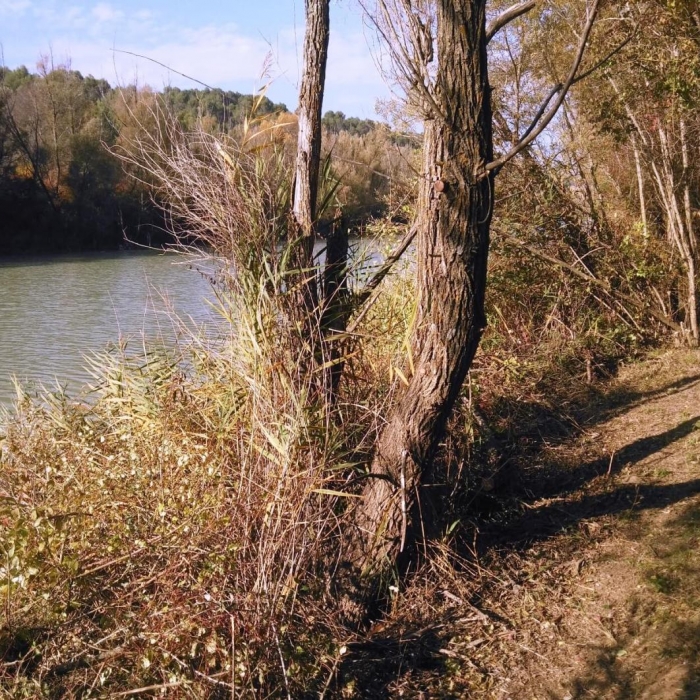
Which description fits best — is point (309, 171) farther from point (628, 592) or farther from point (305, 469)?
point (628, 592)

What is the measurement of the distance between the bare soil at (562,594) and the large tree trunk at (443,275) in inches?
18.3

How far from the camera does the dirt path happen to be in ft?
11.2

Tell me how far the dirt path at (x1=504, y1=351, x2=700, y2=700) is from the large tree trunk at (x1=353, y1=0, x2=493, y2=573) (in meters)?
0.92

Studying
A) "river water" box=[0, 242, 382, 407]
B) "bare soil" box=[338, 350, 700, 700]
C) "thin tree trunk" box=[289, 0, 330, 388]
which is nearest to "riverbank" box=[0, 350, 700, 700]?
"bare soil" box=[338, 350, 700, 700]

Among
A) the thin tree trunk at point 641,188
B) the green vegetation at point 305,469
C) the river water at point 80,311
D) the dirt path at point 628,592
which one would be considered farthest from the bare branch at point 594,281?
the river water at point 80,311

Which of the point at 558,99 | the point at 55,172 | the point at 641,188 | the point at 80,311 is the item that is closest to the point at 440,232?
the point at 558,99

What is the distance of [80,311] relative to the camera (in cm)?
1672

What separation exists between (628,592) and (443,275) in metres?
1.89

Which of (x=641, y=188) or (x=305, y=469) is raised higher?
(x=641, y=188)

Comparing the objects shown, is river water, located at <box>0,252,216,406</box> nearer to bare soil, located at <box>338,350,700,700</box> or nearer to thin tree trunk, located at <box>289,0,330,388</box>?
thin tree trunk, located at <box>289,0,330,388</box>

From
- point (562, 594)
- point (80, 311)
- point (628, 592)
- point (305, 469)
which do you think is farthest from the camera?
point (80, 311)

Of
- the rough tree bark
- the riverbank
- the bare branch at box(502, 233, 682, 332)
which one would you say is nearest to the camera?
the riverbank

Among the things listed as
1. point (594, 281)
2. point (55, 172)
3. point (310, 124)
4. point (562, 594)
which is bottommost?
point (562, 594)

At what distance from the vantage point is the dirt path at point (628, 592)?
3408mm
